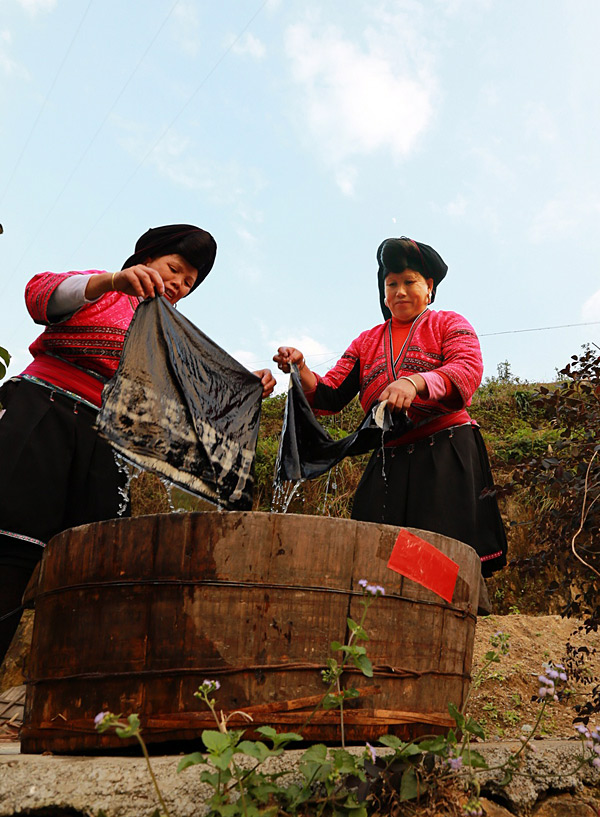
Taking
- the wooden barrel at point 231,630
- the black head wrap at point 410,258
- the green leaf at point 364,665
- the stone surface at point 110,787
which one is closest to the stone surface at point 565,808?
the stone surface at point 110,787

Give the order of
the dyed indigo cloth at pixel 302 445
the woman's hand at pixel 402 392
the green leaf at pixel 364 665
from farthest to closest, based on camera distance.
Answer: the dyed indigo cloth at pixel 302 445 < the woman's hand at pixel 402 392 < the green leaf at pixel 364 665

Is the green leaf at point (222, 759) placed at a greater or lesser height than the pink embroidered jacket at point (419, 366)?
lesser

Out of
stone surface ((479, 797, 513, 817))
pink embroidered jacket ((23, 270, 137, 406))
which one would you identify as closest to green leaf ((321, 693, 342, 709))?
stone surface ((479, 797, 513, 817))

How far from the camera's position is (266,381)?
3.37 metres

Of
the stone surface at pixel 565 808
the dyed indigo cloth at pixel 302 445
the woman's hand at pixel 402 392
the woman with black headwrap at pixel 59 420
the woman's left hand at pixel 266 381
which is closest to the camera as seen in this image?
the stone surface at pixel 565 808

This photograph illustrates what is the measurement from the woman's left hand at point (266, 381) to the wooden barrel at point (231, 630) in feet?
4.84

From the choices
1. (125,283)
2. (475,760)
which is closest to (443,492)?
(475,760)

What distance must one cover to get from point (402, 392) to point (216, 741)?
4.98 ft

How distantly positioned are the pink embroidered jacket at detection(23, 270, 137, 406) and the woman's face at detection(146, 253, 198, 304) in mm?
337

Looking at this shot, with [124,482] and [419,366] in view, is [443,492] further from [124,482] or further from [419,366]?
[124,482]

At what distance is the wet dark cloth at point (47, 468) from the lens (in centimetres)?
253

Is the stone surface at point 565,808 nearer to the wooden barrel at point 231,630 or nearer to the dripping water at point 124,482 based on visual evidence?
the wooden barrel at point 231,630

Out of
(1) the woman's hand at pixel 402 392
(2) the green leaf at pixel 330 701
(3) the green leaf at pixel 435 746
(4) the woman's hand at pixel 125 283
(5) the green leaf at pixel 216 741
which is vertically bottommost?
(3) the green leaf at pixel 435 746

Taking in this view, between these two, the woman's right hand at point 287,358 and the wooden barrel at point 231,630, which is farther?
the woman's right hand at point 287,358
